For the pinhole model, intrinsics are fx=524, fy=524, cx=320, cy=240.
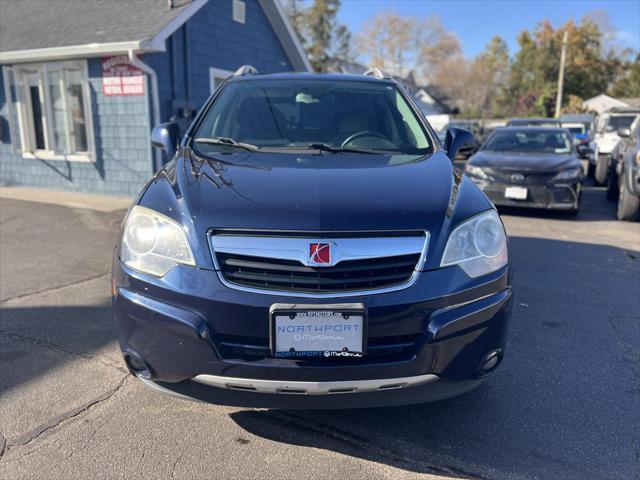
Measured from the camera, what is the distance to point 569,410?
9.30ft

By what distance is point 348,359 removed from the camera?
Answer: 2.16 meters

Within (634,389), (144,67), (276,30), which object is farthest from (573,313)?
(276,30)

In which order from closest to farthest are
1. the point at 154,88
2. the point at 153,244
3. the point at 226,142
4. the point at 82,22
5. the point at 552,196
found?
the point at 153,244 → the point at 226,142 → the point at 552,196 → the point at 154,88 → the point at 82,22

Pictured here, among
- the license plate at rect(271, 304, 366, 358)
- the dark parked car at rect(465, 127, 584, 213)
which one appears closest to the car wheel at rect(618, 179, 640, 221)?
the dark parked car at rect(465, 127, 584, 213)

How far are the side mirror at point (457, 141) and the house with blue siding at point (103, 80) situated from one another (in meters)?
5.93

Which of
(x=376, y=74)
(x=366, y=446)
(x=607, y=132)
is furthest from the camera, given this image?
(x=607, y=132)

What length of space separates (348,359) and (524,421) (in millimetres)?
1194

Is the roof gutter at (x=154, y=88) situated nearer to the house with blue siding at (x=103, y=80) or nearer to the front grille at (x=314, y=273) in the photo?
the house with blue siding at (x=103, y=80)

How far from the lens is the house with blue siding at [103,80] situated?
9430 mm

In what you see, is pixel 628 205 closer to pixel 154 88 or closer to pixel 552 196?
pixel 552 196

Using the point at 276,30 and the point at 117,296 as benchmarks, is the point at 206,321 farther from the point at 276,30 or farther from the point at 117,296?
the point at 276,30

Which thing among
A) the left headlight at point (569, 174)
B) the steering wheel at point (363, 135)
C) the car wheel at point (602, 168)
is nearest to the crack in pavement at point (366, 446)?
the steering wheel at point (363, 135)

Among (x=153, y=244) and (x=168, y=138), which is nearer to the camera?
(x=153, y=244)

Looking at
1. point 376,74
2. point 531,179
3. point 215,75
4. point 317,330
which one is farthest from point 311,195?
point 215,75
